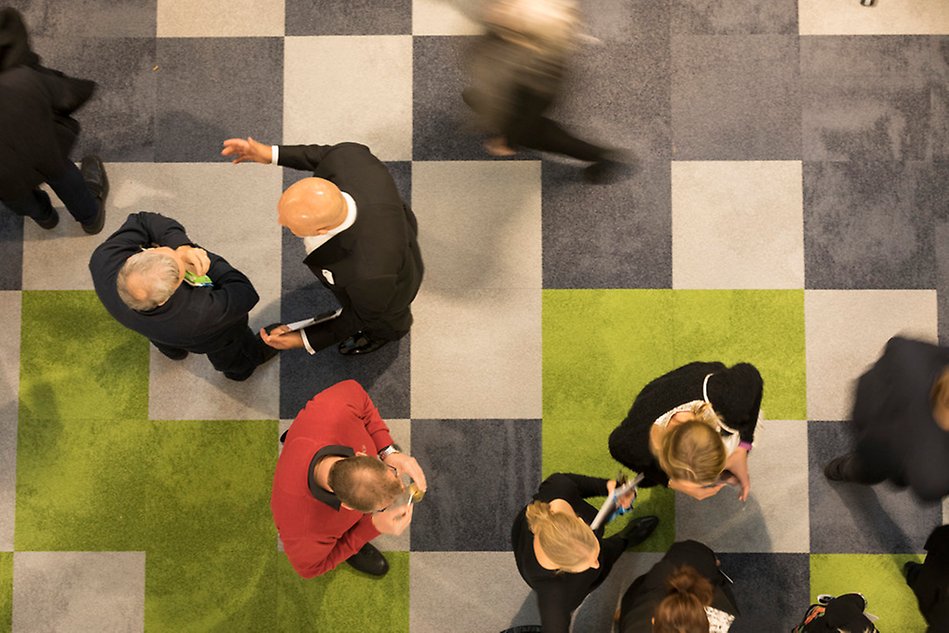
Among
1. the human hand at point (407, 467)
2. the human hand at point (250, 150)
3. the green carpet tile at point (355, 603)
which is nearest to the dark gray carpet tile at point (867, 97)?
the human hand at point (407, 467)

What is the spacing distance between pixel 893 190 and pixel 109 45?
420 cm

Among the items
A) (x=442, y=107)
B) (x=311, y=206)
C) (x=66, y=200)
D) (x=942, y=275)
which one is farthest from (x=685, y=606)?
(x=66, y=200)

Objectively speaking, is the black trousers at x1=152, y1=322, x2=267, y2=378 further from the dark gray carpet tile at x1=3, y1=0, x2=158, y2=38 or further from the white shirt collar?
the dark gray carpet tile at x1=3, y1=0, x2=158, y2=38

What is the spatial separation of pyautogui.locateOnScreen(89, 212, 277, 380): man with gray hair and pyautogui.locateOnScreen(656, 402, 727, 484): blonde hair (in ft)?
5.94

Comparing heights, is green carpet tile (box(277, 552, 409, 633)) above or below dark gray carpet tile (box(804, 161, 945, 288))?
below

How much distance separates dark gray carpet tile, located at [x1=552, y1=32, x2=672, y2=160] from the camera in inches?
162

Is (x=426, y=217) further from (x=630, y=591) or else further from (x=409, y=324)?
(x=630, y=591)

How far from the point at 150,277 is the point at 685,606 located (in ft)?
7.64

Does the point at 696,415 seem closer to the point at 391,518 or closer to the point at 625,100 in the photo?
the point at 391,518

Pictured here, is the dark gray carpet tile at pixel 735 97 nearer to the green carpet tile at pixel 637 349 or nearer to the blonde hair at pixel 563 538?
the green carpet tile at pixel 637 349

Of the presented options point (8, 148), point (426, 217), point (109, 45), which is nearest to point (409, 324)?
point (426, 217)

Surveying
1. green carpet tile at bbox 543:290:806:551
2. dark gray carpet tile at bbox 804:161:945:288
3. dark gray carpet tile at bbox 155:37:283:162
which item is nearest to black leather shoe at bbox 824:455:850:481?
green carpet tile at bbox 543:290:806:551

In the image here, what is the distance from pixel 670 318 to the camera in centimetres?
406

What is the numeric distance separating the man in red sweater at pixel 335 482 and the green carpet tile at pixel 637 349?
1.10 m
